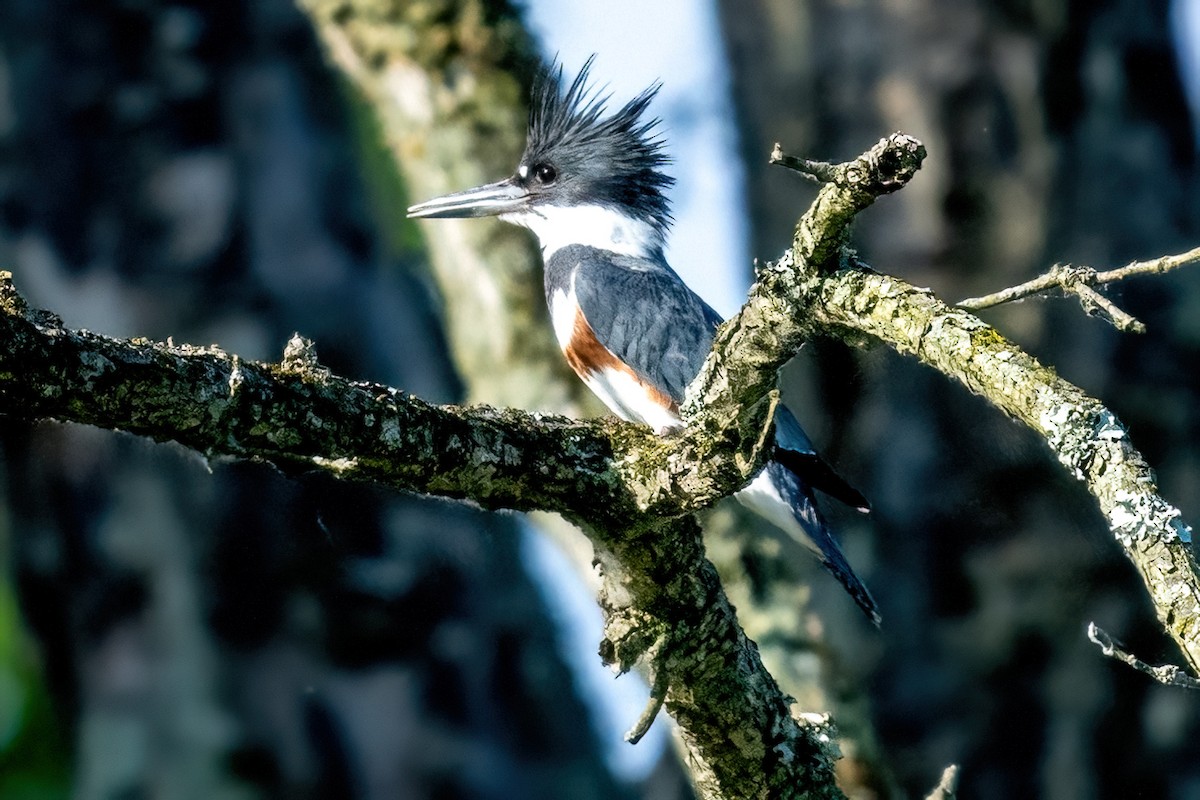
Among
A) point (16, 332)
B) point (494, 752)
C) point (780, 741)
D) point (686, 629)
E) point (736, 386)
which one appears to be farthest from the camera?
point (494, 752)

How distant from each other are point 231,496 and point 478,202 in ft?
7.46

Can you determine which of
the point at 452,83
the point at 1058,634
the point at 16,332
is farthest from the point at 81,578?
the point at 16,332

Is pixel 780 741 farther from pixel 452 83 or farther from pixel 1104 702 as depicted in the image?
pixel 452 83

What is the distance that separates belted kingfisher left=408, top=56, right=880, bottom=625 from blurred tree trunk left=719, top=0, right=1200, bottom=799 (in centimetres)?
95

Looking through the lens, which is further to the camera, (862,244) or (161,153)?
(161,153)

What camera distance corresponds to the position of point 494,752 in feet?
22.3

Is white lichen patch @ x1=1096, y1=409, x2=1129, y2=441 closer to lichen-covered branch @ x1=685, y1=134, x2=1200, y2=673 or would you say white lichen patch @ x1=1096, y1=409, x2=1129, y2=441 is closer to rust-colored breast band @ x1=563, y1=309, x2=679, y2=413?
lichen-covered branch @ x1=685, y1=134, x2=1200, y2=673

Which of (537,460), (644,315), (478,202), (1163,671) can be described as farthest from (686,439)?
(478,202)

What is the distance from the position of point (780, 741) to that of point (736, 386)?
105cm

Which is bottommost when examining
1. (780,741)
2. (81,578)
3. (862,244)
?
(780,741)

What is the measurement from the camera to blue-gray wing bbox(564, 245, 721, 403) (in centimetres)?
430

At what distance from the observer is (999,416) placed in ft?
18.4

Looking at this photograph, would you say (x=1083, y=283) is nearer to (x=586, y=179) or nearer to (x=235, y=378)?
(x=235, y=378)

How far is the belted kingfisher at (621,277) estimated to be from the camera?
165 inches
